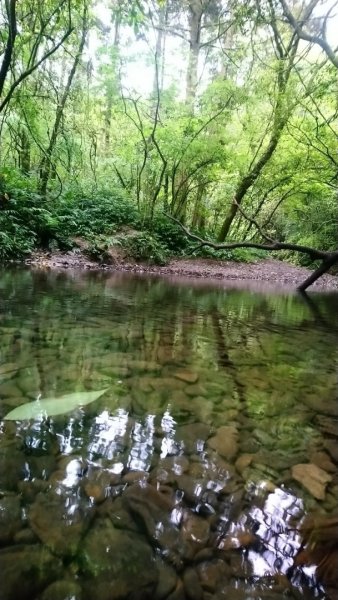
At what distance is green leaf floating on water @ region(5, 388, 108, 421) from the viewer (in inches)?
82.0

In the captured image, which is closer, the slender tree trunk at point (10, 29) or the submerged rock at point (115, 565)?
the submerged rock at point (115, 565)

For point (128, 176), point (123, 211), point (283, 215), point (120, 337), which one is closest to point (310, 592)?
point (120, 337)

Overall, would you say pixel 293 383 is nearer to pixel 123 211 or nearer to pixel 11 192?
pixel 11 192

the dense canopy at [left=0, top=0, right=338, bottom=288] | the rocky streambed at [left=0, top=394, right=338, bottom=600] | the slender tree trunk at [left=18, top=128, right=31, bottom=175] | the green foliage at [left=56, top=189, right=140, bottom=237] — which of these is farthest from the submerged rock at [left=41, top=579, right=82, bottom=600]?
the slender tree trunk at [left=18, top=128, right=31, bottom=175]

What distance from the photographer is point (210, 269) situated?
14.1 m

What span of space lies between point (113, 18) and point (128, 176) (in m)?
10.8

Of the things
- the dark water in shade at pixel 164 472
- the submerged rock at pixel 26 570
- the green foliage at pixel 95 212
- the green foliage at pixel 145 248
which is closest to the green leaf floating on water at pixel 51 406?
the dark water in shade at pixel 164 472

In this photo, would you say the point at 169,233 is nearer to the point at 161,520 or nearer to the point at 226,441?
the point at 226,441

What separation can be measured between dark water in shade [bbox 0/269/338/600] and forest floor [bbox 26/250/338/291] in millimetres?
7648

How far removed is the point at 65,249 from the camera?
1167cm

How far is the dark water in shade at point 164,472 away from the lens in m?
A: 1.19

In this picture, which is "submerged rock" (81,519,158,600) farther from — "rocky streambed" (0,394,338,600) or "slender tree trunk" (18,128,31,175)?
"slender tree trunk" (18,128,31,175)

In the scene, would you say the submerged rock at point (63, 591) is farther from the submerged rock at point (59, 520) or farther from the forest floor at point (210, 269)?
the forest floor at point (210, 269)

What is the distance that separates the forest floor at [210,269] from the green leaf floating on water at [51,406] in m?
8.36
